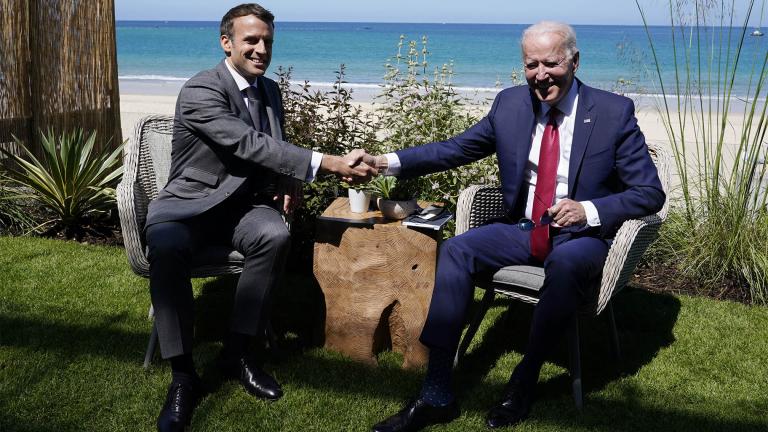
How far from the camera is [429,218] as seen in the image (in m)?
3.71

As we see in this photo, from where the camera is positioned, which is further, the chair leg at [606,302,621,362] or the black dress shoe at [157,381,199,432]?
the chair leg at [606,302,621,362]

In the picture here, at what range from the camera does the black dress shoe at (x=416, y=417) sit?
3166mm

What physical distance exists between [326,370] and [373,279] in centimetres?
47

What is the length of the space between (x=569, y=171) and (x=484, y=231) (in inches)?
17.7

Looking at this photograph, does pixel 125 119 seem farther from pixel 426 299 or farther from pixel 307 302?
pixel 426 299

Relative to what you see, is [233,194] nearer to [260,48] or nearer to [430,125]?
[260,48]

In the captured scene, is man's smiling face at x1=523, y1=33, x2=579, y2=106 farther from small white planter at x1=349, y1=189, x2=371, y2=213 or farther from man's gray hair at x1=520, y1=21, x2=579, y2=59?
small white planter at x1=349, y1=189, x2=371, y2=213

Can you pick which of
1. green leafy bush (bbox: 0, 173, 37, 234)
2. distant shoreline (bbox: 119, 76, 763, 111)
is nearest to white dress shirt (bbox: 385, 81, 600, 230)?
green leafy bush (bbox: 0, 173, 37, 234)

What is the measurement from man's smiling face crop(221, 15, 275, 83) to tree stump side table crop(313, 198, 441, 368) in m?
0.76

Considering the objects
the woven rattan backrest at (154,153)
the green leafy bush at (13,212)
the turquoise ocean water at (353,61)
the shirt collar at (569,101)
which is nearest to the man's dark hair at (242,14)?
the woven rattan backrest at (154,153)

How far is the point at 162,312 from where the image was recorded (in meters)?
3.32

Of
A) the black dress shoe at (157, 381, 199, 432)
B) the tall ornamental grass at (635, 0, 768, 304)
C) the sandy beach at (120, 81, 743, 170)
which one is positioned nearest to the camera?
the black dress shoe at (157, 381, 199, 432)

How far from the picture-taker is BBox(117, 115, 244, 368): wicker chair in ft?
11.8

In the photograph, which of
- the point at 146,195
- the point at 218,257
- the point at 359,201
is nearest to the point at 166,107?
the point at 146,195
